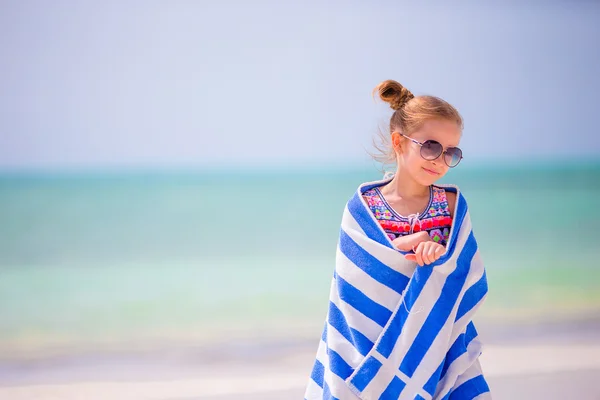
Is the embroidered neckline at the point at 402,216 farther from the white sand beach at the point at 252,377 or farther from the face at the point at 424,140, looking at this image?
the white sand beach at the point at 252,377

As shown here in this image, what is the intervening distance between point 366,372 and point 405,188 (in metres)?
0.47

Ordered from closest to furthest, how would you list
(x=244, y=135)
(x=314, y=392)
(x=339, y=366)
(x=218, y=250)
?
(x=339, y=366) → (x=314, y=392) → (x=244, y=135) → (x=218, y=250)

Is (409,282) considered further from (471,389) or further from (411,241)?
(471,389)

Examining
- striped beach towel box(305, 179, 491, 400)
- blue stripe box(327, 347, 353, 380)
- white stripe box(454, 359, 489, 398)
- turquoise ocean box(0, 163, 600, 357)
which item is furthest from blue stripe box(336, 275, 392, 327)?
turquoise ocean box(0, 163, 600, 357)

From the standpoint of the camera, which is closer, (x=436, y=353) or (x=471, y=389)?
(x=436, y=353)

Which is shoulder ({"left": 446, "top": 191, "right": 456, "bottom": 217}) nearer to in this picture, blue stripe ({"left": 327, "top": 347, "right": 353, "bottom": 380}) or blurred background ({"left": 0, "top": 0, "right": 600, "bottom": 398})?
blue stripe ({"left": 327, "top": 347, "right": 353, "bottom": 380})

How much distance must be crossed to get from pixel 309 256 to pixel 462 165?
4076 millimetres

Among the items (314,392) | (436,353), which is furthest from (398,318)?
(314,392)

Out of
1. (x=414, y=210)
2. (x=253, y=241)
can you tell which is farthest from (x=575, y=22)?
(x=414, y=210)

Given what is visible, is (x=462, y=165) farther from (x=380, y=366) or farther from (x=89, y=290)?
(x=380, y=366)

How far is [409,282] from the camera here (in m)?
1.88

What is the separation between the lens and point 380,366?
1.88 metres

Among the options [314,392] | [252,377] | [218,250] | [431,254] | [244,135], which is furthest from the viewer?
[218,250]

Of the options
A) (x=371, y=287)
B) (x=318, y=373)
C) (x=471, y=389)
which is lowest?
(x=471, y=389)
